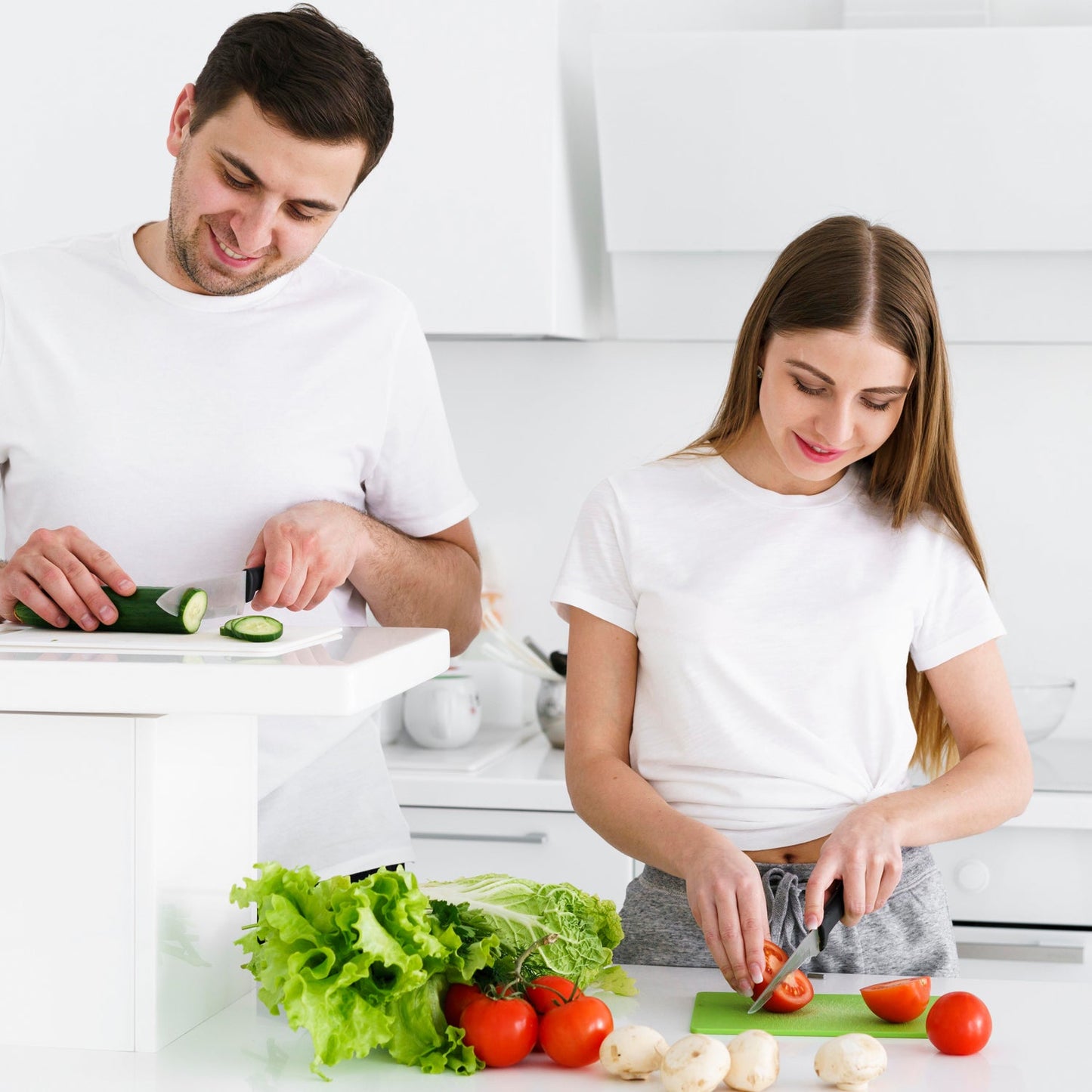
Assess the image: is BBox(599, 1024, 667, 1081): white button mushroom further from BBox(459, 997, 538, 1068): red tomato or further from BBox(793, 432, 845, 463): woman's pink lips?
BBox(793, 432, 845, 463): woman's pink lips

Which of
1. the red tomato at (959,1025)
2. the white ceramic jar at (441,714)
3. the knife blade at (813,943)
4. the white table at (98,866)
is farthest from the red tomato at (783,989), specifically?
the white ceramic jar at (441,714)

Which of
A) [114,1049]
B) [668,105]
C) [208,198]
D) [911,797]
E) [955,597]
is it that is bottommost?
[114,1049]

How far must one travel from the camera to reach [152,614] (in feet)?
3.61

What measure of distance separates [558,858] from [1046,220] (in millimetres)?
1350

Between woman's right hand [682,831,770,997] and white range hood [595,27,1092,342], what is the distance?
4.87 feet

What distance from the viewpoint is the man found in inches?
52.4

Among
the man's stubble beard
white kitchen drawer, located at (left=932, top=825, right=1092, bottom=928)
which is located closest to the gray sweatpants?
the man's stubble beard

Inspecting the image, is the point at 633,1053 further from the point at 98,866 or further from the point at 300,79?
the point at 300,79

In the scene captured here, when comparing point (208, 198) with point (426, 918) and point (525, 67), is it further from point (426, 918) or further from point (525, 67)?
point (525, 67)

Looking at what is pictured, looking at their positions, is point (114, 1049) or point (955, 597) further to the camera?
point (955, 597)

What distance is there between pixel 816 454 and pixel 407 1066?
2.32 feet

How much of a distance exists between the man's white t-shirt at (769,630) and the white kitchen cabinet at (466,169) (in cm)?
94

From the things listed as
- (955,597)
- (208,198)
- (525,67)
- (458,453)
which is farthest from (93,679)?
(458,453)

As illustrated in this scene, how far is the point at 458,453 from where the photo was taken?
277cm
